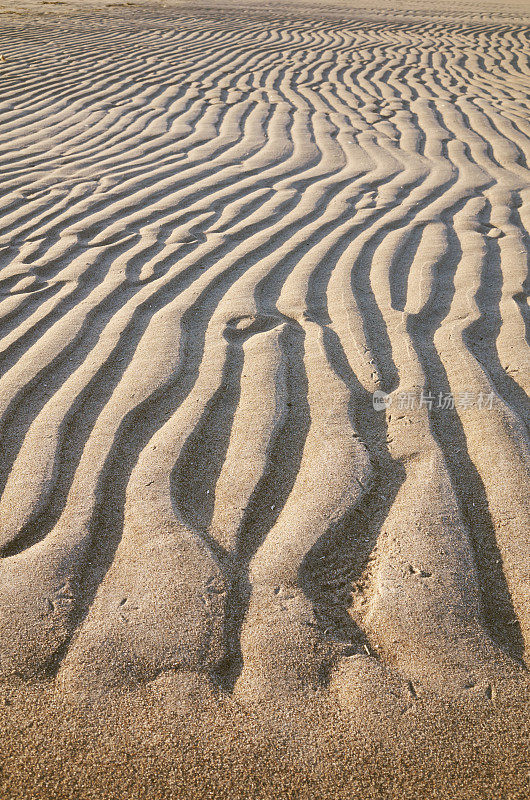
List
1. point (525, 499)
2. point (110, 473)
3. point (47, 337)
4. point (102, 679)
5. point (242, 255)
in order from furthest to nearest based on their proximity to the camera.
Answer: point (242, 255) → point (47, 337) → point (110, 473) → point (525, 499) → point (102, 679)

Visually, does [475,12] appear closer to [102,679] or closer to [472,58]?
[472,58]

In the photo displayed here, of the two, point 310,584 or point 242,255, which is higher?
point 242,255

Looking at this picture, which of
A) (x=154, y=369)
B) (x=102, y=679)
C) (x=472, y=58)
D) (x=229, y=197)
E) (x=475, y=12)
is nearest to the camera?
(x=102, y=679)

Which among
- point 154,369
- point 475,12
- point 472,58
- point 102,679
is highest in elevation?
point 475,12

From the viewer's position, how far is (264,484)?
5.86 ft

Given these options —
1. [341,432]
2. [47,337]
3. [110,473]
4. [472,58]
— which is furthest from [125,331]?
[472,58]

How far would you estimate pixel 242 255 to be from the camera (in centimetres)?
324

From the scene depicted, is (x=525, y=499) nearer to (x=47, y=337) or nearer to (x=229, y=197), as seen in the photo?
(x=47, y=337)

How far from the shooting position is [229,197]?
4.05m

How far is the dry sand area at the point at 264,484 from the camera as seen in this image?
4.03 feet

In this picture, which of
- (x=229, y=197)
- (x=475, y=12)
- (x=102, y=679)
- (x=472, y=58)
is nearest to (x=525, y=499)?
(x=102, y=679)

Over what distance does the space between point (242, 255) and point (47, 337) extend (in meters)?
1.20

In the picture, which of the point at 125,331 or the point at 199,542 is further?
the point at 125,331

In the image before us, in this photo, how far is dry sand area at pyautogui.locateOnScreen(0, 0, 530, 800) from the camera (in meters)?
1.23
